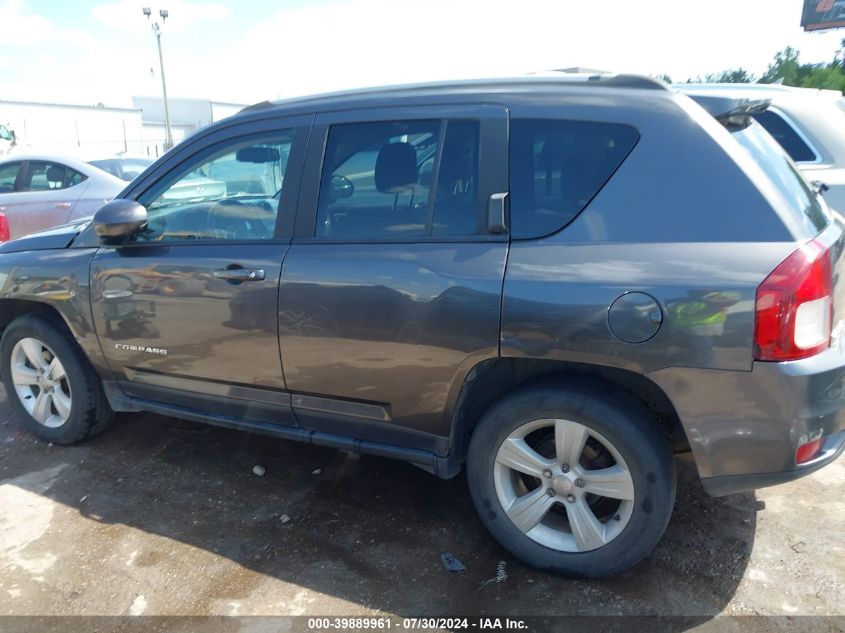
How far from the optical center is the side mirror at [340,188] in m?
2.95

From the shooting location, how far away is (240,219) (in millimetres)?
3229

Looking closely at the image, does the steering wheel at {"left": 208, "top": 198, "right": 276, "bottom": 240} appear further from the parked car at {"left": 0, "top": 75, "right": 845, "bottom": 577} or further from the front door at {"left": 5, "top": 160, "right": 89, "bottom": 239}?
the front door at {"left": 5, "top": 160, "right": 89, "bottom": 239}

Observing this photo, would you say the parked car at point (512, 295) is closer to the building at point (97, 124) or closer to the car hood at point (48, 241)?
the car hood at point (48, 241)

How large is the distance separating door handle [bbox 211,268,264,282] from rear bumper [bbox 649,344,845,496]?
5.71 feet

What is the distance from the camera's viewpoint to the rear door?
8.54ft

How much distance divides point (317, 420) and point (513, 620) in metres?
1.22

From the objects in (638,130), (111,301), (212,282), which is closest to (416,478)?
(212,282)

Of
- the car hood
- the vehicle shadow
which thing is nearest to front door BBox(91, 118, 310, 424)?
the car hood

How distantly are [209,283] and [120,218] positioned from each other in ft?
1.87

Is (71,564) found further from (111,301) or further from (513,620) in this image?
(513,620)

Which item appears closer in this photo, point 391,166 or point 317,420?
point 391,166

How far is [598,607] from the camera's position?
2527 mm

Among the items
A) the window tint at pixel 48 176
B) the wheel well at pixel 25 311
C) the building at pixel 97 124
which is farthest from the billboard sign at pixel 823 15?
the wheel well at pixel 25 311

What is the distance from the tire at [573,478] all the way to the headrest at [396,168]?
1.01m
